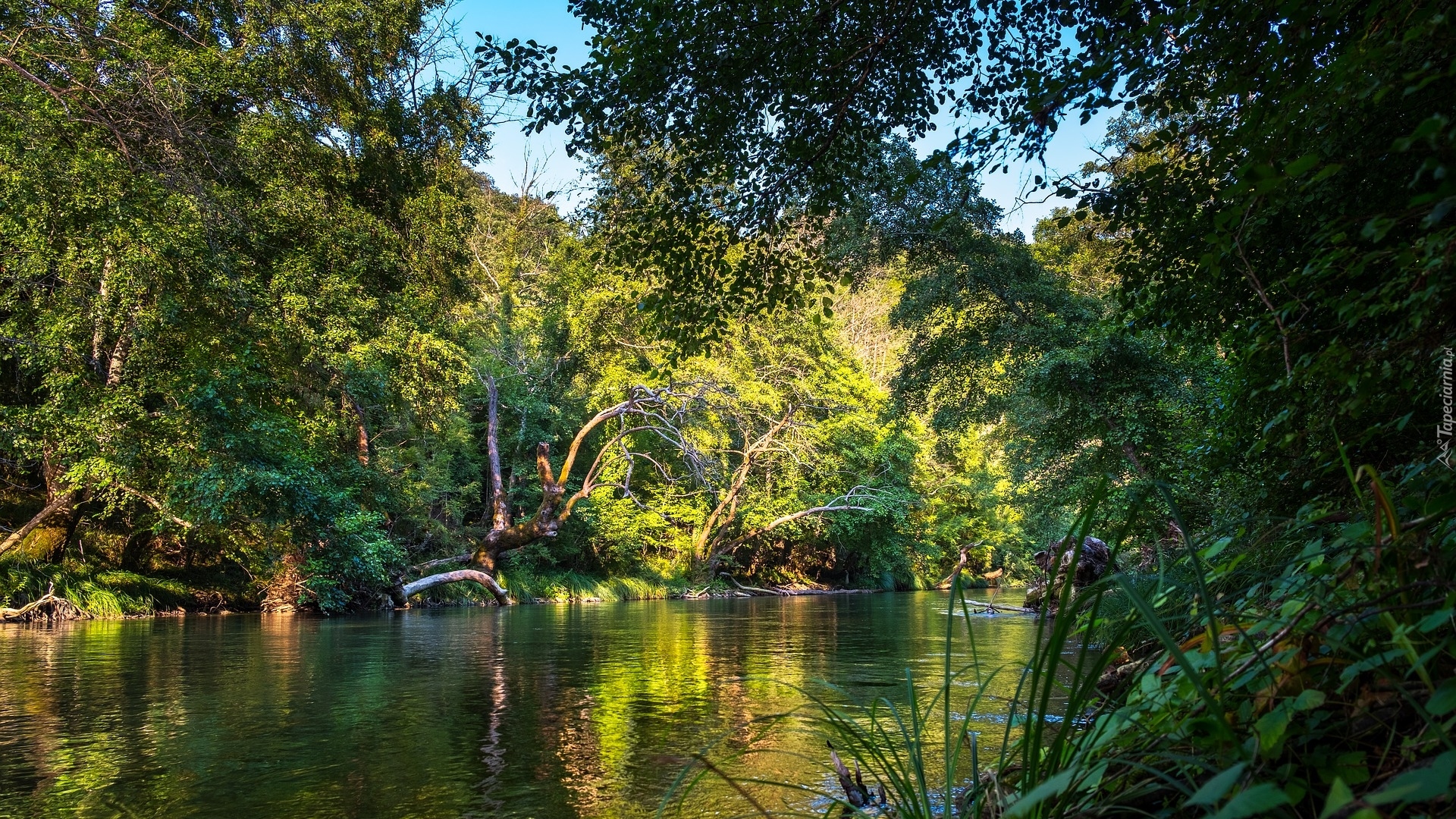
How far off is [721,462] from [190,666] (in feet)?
63.9

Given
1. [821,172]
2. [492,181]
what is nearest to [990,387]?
[821,172]

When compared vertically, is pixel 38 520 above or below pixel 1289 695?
above

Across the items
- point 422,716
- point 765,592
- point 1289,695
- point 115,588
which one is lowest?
point 765,592

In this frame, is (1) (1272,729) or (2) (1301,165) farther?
(2) (1301,165)

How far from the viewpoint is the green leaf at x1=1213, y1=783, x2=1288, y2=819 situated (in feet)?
3.20

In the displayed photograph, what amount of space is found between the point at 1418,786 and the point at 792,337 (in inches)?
1095

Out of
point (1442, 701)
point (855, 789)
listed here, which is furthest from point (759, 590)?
point (1442, 701)

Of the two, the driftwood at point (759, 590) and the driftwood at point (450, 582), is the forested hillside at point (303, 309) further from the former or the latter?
the driftwood at point (759, 590)

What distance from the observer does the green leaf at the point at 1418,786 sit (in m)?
0.88

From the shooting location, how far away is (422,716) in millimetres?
5598

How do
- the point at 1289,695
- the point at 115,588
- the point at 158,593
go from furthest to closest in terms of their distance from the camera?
the point at 158,593
the point at 115,588
the point at 1289,695

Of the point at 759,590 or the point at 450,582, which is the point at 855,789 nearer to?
the point at 450,582

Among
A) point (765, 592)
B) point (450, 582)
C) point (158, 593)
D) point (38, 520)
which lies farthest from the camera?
point (765, 592)

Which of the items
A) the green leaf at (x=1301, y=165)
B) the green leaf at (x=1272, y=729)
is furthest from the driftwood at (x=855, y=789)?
the green leaf at (x=1301, y=165)
